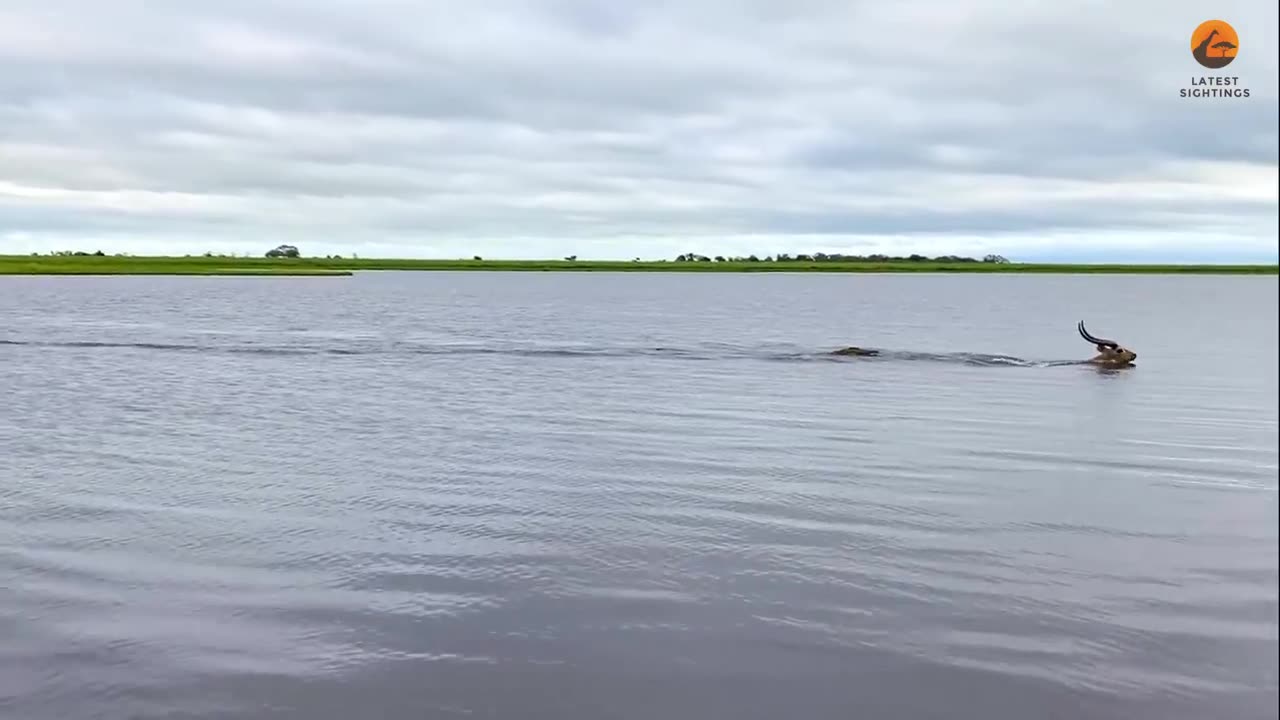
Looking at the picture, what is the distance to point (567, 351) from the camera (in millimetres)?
40781

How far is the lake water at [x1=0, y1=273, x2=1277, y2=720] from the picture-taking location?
853cm

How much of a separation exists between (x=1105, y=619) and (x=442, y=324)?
51089mm

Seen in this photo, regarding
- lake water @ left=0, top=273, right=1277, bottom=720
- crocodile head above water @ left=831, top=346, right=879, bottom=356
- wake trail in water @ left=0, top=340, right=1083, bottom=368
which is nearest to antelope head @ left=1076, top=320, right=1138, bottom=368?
wake trail in water @ left=0, top=340, right=1083, bottom=368

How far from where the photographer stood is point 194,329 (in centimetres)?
5069

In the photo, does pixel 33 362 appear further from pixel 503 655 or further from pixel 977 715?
pixel 977 715

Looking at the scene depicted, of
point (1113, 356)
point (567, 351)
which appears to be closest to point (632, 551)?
Answer: point (567, 351)

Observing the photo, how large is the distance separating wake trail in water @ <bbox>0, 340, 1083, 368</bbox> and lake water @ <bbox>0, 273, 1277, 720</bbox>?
9266 mm

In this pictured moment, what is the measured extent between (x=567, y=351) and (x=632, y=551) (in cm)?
2865

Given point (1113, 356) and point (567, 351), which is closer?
point (1113, 356)

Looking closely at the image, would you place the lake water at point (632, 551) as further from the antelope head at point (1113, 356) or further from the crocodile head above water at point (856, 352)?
the crocodile head above water at point (856, 352)

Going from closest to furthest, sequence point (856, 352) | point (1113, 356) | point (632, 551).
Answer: point (632, 551), point (1113, 356), point (856, 352)

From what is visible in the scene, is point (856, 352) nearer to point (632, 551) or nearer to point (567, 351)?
point (567, 351)

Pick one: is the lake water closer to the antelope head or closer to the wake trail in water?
the antelope head

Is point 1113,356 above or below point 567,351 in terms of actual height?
above
